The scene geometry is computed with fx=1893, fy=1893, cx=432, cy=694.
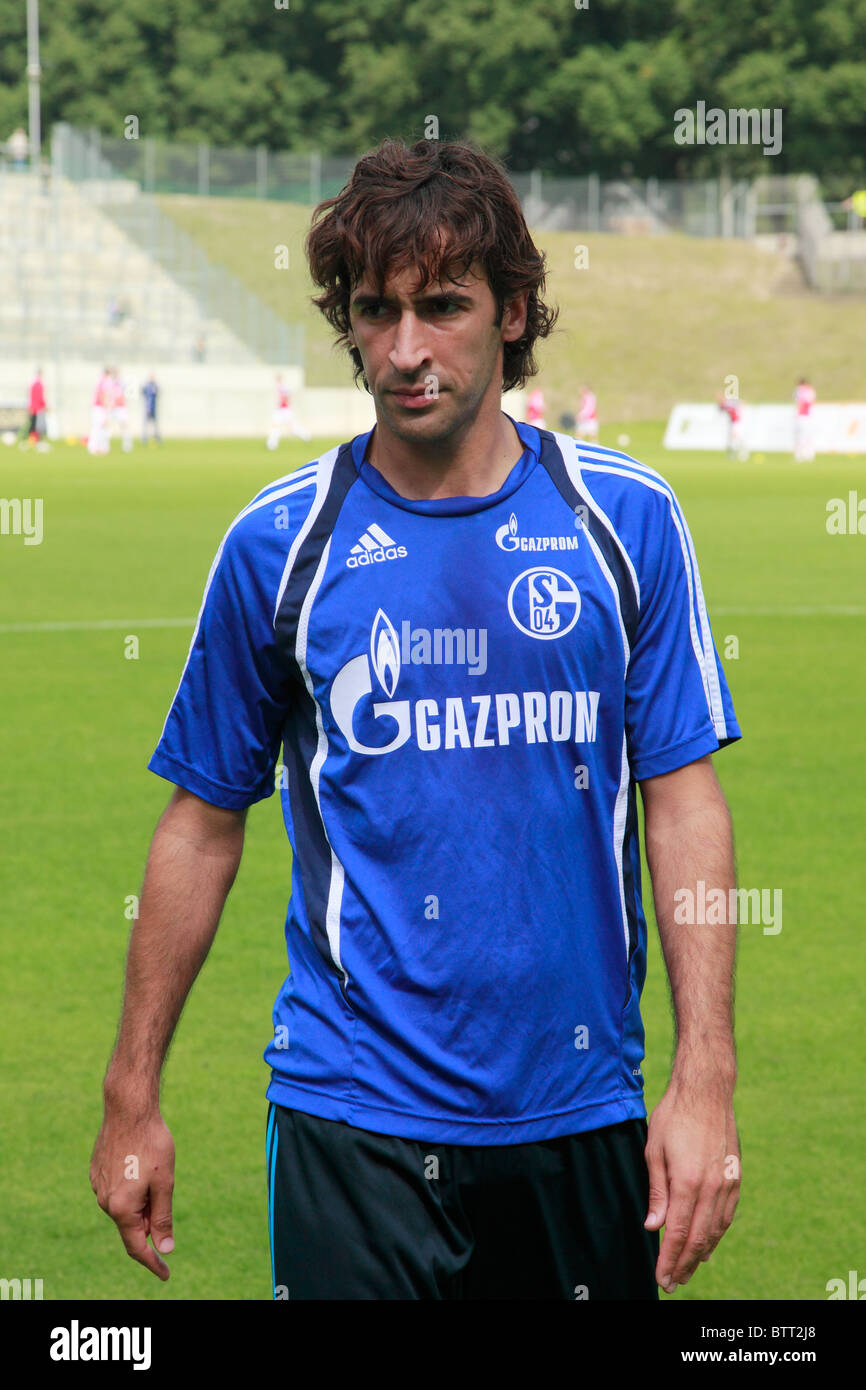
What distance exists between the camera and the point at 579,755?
2.89m

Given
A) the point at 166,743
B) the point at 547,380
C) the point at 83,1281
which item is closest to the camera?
the point at 166,743

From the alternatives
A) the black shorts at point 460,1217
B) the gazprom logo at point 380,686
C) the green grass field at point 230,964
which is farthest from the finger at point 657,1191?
the green grass field at point 230,964

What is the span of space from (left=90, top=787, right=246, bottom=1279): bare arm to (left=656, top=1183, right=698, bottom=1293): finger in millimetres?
789

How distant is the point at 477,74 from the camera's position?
81.9m

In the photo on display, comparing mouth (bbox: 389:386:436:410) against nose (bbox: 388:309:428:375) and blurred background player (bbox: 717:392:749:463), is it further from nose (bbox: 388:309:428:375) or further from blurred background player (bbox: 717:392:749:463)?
blurred background player (bbox: 717:392:749:463)

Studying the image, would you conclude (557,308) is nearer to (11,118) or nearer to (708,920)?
(708,920)

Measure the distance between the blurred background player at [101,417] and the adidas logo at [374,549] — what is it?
39.5 metres

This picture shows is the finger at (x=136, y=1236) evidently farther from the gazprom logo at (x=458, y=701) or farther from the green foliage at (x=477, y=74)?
the green foliage at (x=477, y=74)

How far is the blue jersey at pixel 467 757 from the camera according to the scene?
284 cm

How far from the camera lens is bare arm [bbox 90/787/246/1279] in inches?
117

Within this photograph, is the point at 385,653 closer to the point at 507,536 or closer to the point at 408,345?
the point at 507,536

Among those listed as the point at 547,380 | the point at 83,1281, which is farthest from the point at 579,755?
the point at 547,380
